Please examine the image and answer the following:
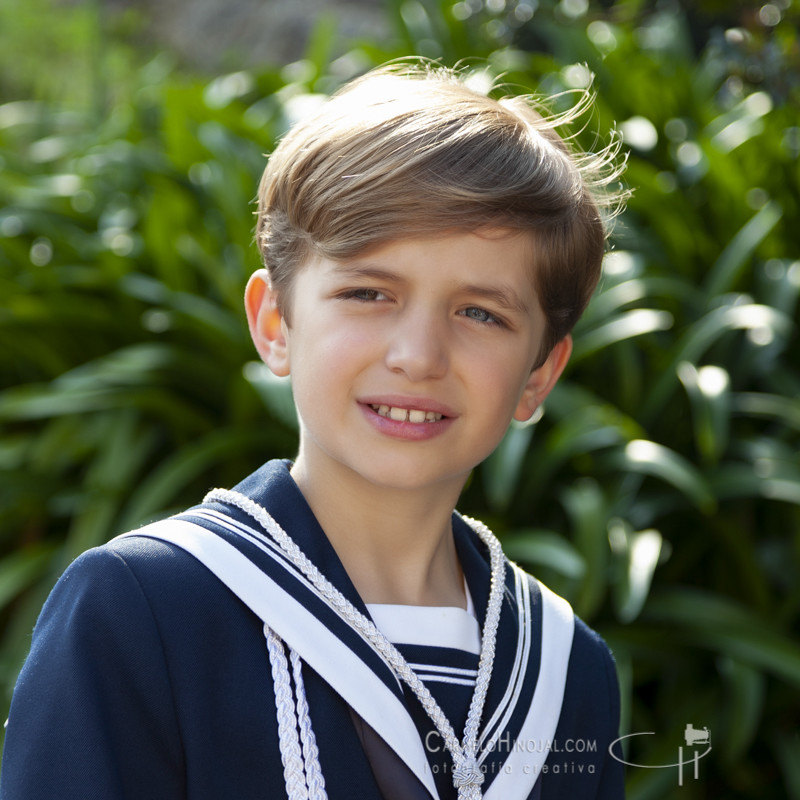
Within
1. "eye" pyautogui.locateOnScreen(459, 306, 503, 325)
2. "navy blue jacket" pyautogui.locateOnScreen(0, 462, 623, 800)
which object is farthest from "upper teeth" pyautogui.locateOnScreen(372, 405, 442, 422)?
"navy blue jacket" pyautogui.locateOnScreen(0, 462, 623, 800)

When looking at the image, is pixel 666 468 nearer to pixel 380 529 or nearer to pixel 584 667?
pixel 584 667

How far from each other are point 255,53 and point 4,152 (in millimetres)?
3377

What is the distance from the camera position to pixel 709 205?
10.3ft

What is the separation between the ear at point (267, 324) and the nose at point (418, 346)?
0.62ft

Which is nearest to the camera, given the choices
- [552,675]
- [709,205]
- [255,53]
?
[552,675]

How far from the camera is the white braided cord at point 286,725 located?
0.93 m

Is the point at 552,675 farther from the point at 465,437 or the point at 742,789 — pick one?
the point at 742,789

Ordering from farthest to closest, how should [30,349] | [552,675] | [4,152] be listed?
[4,152] < [30,349] < [552,675]

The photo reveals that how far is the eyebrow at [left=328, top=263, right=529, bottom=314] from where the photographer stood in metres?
1.06

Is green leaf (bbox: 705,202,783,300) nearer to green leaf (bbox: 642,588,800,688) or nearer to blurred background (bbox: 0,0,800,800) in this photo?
blurred background (bbox: 0,0,800,800)

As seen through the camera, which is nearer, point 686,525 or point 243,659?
point 243,659

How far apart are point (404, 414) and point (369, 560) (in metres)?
0.18

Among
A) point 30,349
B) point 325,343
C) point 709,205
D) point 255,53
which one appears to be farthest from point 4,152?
point 255,53

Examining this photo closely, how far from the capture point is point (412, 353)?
3.38 feet
